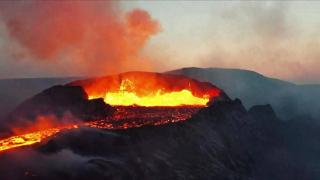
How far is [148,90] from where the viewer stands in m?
116

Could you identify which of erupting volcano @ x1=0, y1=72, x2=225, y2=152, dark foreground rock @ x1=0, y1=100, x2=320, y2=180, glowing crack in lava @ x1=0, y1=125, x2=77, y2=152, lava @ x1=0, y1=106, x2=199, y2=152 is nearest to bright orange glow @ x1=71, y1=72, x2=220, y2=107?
erupting volcano @ x1=0, y1=72, x2=225, y2=152

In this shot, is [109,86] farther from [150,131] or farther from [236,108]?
[150,131]

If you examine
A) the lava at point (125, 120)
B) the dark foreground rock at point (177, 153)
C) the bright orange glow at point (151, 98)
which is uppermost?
the bright orange glow at point (151, 98)

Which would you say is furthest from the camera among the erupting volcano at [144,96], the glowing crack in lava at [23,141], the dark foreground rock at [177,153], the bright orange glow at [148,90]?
the bright orange glow at [148,90]

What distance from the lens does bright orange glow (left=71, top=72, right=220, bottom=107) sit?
110 meters

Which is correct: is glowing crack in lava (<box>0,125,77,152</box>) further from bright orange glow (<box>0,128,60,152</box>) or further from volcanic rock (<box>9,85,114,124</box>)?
volcanic rock (<box>9,85,114,124</box>)

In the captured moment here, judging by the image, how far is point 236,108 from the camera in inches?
4601

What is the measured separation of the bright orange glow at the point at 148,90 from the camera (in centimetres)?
10956

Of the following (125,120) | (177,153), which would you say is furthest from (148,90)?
(177,153)

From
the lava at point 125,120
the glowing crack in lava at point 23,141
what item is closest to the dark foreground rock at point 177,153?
the glowing crack in lava at point 23,141

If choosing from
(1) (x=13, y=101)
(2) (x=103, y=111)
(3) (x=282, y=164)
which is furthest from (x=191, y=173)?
(1) (x=13, y=101)

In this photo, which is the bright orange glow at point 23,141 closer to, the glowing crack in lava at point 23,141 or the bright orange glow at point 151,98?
the glowing crack in lava at point 23,141

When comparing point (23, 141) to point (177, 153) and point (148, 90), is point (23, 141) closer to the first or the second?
point (177, 153)

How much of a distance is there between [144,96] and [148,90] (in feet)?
8.80
